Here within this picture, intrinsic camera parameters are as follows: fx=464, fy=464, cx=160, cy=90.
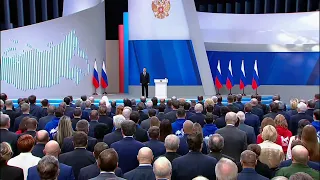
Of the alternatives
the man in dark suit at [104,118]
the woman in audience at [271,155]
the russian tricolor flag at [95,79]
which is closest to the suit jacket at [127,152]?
the woman in audience at [271,155]

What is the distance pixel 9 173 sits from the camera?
3.42 m

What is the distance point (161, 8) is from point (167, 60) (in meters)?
1.82

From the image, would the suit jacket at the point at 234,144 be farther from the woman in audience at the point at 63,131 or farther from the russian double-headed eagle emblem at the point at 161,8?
the russian double-headed eagle emblem at the point at 161,8

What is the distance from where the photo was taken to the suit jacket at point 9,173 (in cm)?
341

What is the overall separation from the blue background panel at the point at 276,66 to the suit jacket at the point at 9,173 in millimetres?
14962

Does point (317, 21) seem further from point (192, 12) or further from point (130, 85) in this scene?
point (130, 85)

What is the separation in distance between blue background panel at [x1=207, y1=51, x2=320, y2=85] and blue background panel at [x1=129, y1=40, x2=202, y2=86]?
2036 mm

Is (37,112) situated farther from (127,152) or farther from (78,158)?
(78,158)

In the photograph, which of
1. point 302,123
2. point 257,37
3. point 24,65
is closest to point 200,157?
point 302,123

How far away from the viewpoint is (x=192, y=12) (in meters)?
16.3

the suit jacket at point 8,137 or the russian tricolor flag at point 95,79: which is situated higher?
the russian tricolor flag at point 95,79

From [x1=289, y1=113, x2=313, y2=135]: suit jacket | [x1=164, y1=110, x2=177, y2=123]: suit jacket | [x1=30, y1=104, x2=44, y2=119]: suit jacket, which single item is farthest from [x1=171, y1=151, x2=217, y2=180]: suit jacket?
[x1=30, y1=104, x2=44, y2=119]: suit jacket

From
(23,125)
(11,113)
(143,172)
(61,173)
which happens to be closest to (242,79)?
(11,113)

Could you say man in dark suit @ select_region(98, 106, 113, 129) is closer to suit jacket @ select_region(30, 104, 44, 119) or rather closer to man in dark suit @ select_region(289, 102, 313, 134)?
suit jacket @ select_region(30, 104, 44, 119)
